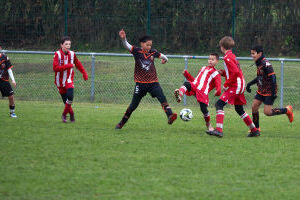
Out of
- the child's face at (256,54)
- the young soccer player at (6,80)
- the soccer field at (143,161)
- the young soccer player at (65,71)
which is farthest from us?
the young soccer player at (6,80)

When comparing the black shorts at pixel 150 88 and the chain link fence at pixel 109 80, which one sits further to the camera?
the chain link fence at pixel 109 80

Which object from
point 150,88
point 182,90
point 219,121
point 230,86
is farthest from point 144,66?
point 219,121

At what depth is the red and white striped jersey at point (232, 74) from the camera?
9203 mm

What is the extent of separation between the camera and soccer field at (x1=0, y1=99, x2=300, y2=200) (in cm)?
562

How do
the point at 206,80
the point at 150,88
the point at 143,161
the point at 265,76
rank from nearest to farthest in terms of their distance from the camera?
the point at 143,161, the point at 265,76, the point at 206,80, the point at 150,88

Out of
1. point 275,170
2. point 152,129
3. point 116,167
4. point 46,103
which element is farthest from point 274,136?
point 46,103

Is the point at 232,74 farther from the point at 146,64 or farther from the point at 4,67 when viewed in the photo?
the point at 4,67

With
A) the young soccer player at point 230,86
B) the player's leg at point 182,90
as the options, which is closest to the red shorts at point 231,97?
the young soccer player at point 230,86

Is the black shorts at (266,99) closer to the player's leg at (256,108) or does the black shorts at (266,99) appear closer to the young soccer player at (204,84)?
the player's leg at (256,108)

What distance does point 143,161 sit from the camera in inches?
276

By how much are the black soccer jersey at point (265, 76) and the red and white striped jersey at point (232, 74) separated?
537 millimetres

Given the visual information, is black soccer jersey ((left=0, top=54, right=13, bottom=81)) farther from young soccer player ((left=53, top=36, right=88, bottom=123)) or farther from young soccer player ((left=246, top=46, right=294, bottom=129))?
young soccer player ((left=246, top=46, right=294, bottom=129))

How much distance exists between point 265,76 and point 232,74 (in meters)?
0.74

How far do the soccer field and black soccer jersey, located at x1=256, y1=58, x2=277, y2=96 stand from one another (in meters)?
0.83
